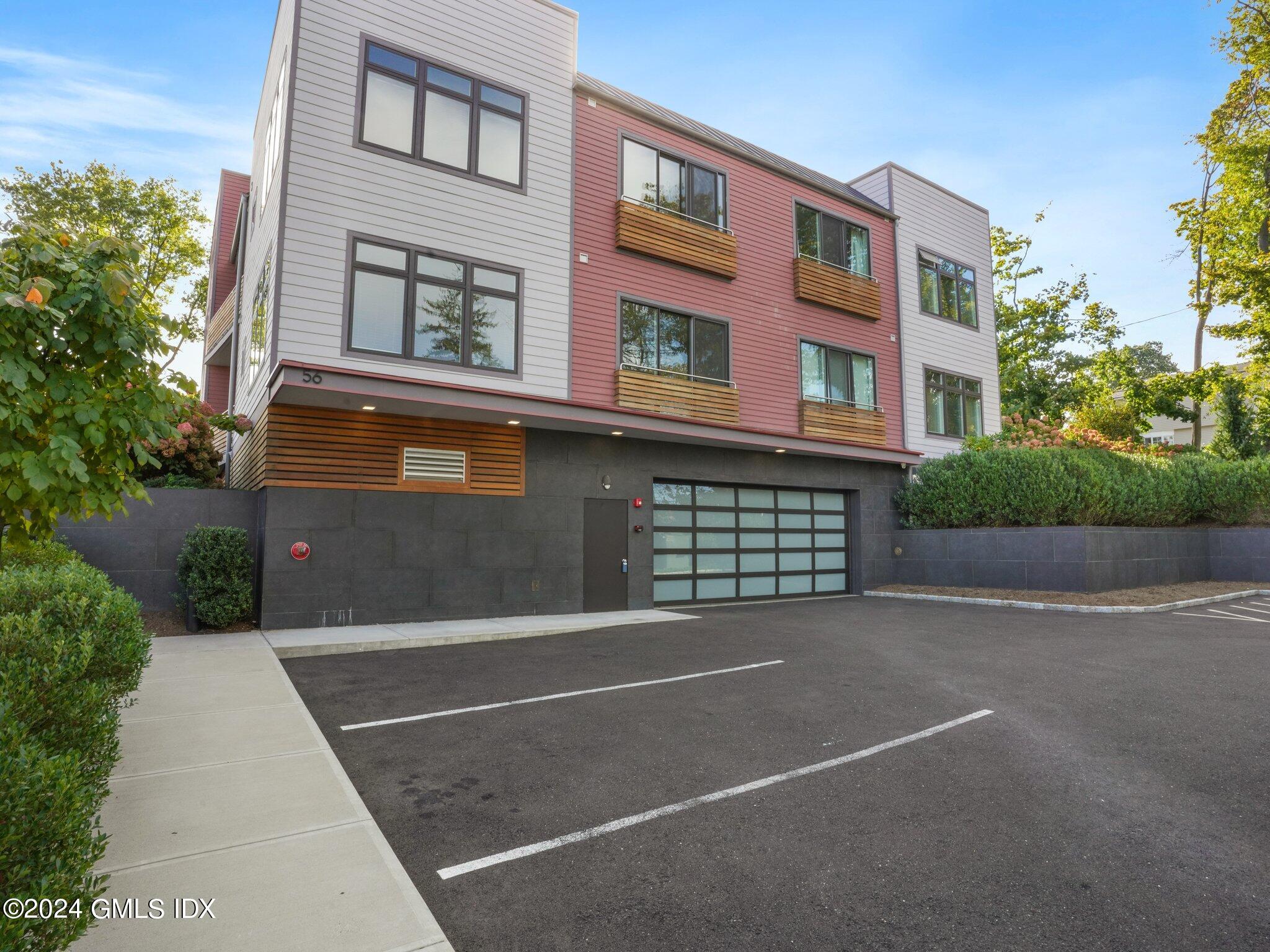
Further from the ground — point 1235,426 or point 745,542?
point 1235,426

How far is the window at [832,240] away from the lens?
1661 centimetres

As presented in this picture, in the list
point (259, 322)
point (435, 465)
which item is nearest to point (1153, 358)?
point (435, 465)

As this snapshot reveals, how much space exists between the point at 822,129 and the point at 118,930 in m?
17.0

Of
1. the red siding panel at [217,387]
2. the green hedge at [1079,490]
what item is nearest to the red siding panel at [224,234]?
the red siding panel at [217,387]

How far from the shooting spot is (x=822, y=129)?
15.0 meters

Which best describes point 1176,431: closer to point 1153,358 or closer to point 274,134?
point 1153,358

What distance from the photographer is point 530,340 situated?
1197 centimetres

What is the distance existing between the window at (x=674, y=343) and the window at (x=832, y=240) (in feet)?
12.7

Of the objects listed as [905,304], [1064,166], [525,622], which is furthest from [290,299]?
[1064,166]

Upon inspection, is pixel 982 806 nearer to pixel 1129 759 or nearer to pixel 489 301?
pixel 1129 759

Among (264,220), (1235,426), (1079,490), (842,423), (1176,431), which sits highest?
(1176,431)

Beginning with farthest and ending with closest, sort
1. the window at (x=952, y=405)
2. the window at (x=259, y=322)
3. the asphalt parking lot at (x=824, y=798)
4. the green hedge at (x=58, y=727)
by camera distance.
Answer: the window at (x=952, y=405) < the window at (x=259, y=322) < the asphalt parking lot at (x=824, y=798) < the green hedge at (x=58, y=727)

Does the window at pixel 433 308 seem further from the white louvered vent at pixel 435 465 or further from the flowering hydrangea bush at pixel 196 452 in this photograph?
the flowering hydrangea bush at pixel 196 452

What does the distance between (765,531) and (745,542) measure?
68 centimetres
